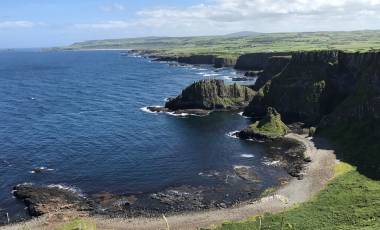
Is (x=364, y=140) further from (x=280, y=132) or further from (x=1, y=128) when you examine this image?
(x=1, y=128)

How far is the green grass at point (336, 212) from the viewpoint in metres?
67.5

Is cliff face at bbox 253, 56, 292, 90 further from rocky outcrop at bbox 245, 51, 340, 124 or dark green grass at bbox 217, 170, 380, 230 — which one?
dark green grass at bbox 217, 170, 380, 230

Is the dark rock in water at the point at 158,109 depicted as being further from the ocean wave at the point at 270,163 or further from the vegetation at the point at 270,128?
the ocean wave at the point at 270,163

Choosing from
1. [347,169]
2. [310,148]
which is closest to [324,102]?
[310,148]

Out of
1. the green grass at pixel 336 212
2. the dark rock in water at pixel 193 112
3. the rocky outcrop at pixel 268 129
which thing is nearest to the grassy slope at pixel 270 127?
the rocky outcrop at pixel 268 129

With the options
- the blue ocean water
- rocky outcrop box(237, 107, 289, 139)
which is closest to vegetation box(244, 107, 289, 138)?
rocky outcrop box(237, 107, 289, 139)

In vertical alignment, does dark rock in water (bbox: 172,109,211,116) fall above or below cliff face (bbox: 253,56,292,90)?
below

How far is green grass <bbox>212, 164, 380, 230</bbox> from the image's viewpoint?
2656 inches

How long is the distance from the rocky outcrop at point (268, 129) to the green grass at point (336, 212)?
36910 mm

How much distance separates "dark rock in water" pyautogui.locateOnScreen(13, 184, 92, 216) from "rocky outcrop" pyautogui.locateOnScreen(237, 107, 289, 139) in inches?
2077

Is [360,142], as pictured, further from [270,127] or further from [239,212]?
[239,212]

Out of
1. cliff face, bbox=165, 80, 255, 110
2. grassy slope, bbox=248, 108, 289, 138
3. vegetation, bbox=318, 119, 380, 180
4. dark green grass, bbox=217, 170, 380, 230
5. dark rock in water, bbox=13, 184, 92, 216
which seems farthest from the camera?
cliff face, bbox=165, 80, 255, 110

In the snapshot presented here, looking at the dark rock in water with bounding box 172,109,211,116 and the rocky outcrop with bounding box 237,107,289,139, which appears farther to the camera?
the dark rock in water with bounding box 172,109,211,116

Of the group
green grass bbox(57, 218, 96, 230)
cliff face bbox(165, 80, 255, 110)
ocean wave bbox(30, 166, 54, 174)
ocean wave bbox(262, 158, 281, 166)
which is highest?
cliff face bbox(165, 80, 255, 110)
